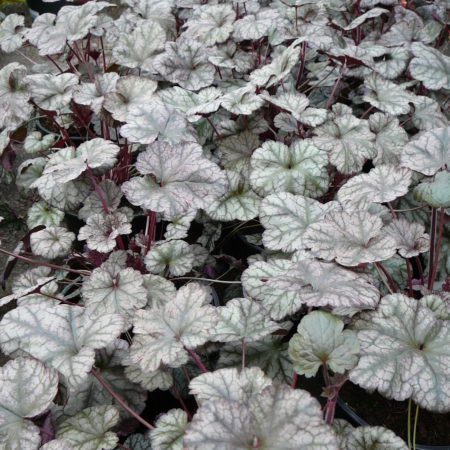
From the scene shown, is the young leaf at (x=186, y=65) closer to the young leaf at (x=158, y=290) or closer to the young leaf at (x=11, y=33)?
the young leaf at (x=11, y=33)

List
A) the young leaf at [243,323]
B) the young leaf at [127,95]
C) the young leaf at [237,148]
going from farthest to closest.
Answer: the young leaf at [237,148]
the young leaf at [127,95]
the young leaf at [243,323]

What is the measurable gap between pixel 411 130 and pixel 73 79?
135 centimetres

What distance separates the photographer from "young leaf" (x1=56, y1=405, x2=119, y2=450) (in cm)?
111

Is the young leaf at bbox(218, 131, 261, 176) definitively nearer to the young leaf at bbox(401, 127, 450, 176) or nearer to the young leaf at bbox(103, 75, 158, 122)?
the young leaf at bbox(103, 75, 158, 122)

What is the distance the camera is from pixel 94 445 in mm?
1107

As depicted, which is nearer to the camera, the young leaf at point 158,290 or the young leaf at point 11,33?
the young leaf at point 158,290

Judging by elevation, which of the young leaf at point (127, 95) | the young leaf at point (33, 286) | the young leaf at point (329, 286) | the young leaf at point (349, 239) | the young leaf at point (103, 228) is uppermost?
the young leaf at point (127, 95)

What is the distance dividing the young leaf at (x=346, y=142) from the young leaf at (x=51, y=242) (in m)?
0.86

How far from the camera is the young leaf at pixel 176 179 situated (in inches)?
52.7

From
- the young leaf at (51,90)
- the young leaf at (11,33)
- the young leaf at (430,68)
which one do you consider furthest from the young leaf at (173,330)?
the young leaf at (11,33)

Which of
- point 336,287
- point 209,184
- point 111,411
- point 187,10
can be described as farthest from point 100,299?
point 187,10

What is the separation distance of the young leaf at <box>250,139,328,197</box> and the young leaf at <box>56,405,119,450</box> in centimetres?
80

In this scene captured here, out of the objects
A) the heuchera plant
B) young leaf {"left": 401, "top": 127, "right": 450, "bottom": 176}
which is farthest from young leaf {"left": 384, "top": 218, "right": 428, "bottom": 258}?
young leaf {"left": 401, "top": 127, "right": 450, "bottom": 176}

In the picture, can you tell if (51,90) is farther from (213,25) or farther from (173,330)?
(173,330)
